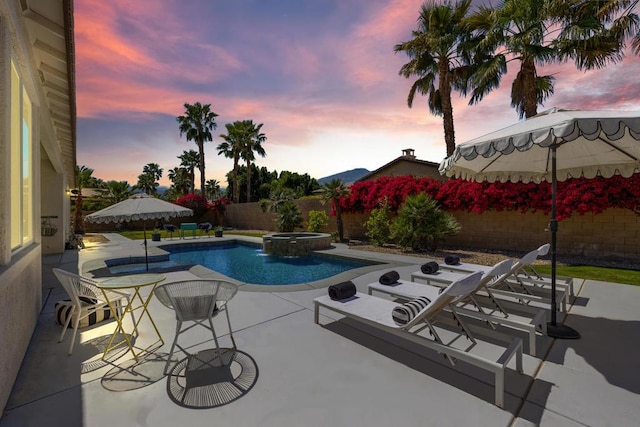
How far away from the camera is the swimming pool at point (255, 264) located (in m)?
9.16

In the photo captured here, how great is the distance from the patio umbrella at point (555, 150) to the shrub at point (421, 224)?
5.51 meters

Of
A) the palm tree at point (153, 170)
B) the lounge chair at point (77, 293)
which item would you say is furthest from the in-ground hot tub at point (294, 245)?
the palm tree at point (153, 170)

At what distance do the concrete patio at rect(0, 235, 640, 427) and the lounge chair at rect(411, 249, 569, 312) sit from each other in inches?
20.4

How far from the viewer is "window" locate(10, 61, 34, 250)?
354cm

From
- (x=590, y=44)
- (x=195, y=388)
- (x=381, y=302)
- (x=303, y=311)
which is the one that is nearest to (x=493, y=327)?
(x=381, y=302)

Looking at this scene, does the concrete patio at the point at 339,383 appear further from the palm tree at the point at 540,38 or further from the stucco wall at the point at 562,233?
the palm tree at the point at 540,38

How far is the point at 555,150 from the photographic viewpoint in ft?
12.6

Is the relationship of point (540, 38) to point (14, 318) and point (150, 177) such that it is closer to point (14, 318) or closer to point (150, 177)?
point (14, 318)

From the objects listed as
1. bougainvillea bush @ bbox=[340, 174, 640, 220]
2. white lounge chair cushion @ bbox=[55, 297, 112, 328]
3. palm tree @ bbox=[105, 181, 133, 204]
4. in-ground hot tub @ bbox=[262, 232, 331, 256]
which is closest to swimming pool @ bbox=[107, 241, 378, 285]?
in-ground hot tub @ bbox=[262, 232, 331, 256]

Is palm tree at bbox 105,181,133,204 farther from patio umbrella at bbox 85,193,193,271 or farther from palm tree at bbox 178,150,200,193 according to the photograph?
patio umbrella at bbox 85,193,193,271

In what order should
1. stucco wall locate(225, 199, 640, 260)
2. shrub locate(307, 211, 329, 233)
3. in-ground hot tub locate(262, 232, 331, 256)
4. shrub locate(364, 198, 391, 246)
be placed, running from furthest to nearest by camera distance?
1. shrub locate(307, 211, 329, 233)
2. shrub locate(364, 198, 391, 246)
3. in-ground hot tub locate(262, 232, 331, 256)
4. stucco wall locate(225, 199, 640, 260)

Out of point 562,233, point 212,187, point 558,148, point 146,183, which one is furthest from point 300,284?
point 146,183

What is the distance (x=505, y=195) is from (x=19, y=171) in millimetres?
13575

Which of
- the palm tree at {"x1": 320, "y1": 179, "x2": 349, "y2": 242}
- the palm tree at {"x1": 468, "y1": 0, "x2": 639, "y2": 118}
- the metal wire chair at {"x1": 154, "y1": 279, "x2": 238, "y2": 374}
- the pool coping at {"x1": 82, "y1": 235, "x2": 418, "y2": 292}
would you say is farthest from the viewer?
the palm tree at {"x1": 320, "y1": 179, "x2": 349, "y2": 242}
